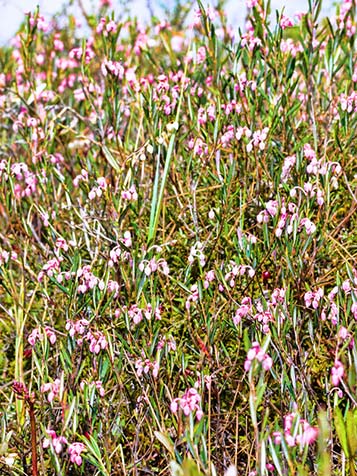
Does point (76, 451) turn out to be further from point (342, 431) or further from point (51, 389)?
point (342, 431)

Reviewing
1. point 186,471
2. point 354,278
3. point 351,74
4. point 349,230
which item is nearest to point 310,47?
point 351,74

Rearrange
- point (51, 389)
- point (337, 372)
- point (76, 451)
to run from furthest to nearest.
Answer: point (51, 389)
point (76, 451)
point (337, 372)

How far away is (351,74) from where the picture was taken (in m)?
3.35

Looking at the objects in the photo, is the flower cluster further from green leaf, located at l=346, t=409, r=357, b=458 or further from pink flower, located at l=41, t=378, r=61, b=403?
pink flower, located at l=41, t=378, r=61, b=403

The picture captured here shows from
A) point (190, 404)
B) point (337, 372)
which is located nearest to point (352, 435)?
point (337, 372)

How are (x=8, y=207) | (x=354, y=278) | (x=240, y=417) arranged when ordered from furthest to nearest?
(x=8, y=207)
(x=240, y=417)
(x=354, y=278)

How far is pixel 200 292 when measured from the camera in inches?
99.7

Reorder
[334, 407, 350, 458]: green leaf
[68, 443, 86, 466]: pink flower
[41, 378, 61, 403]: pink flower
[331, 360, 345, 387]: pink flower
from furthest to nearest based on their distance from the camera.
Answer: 1. [41, 378, 61, 403]: pink flower
2. [68, 443, 86, 466]: pink flower
3. [334, 407, 350, 458]: green leaf
4. [331, 360, 345, 387]: pink flower

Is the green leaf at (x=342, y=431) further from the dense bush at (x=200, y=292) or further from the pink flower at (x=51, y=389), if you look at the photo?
the pink flower at (x=51, y=389)

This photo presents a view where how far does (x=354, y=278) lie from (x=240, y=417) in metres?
0.66

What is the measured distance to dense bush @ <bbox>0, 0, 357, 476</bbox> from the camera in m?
2.31

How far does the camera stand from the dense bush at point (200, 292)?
231 centimetres

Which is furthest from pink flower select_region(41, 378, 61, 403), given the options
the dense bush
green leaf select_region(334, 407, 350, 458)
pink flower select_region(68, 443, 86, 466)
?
green leaf select_region(334, 407, 350, 458)

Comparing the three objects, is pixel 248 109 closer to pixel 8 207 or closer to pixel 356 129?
pixel 356 129
